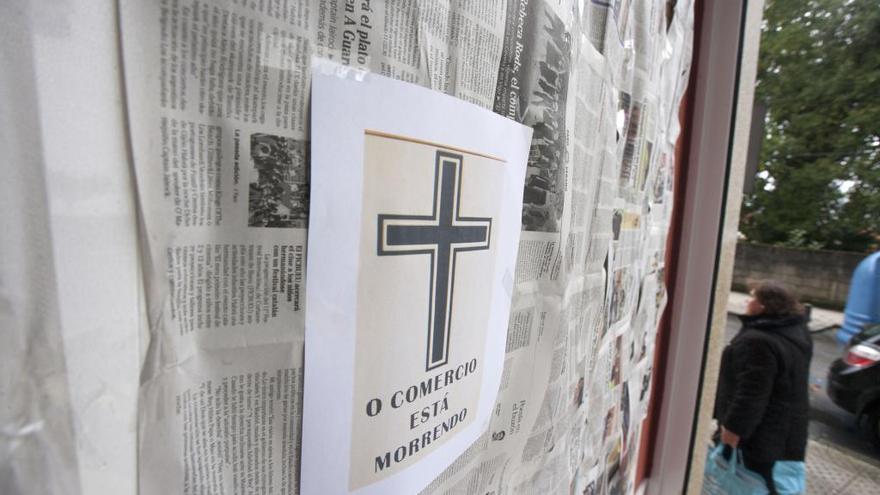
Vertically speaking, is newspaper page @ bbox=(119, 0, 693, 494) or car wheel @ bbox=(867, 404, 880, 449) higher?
newspaper page @ bbox=(119, 0, 693, 494)

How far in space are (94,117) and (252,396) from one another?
0.14m

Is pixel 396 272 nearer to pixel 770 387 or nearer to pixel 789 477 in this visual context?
pixel 770 387

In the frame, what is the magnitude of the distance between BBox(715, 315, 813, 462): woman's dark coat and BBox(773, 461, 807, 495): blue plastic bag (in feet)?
0.07

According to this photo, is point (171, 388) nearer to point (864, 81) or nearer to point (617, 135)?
point (617, 135)

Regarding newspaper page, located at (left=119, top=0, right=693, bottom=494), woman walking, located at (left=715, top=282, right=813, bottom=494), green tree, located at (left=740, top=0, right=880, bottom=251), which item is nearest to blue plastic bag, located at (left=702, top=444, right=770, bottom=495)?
woman walking, located at (left=715, top=282, right=813, bottom=494)

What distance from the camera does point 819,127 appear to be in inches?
220

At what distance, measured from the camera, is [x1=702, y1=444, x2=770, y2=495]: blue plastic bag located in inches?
54.8

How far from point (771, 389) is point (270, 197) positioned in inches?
68.6

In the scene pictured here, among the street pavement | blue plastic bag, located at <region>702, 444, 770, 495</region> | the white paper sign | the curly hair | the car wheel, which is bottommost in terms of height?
the street pavement

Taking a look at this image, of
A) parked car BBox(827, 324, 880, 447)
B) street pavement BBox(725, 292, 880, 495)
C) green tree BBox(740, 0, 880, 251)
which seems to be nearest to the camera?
street pavement BBox(725, 292, 880, 495)

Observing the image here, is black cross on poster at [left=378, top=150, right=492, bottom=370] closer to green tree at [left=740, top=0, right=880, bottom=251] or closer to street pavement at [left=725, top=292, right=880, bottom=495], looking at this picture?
street pavement at [left=725, top=292, right=880, bottom=495]

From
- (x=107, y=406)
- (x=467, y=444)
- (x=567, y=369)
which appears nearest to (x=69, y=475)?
(x=107, y=406)

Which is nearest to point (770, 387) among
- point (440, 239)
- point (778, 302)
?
point (778, 302)

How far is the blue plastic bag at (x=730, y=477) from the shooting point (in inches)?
54.8
